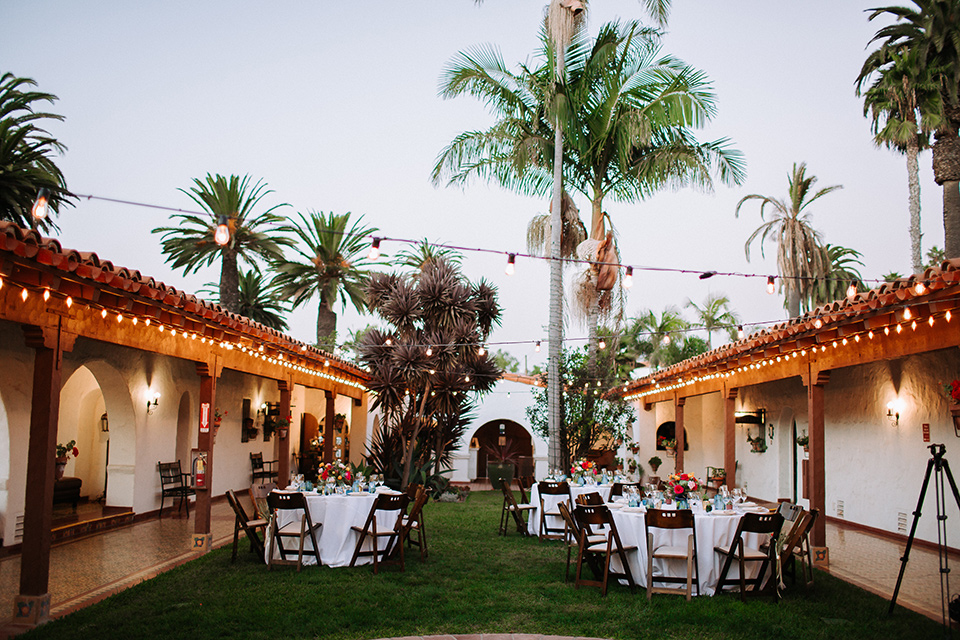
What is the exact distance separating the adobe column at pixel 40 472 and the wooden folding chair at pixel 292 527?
218cm

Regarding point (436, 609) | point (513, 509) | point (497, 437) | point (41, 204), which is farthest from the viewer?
point (497, 437)

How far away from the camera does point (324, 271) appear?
22531 mm

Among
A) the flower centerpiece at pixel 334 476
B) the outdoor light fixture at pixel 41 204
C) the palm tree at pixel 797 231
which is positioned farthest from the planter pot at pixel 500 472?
the outdoor light fixture at pixel 41 204

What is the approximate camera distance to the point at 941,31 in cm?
1331

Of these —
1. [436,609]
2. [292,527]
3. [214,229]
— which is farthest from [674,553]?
[214,229]

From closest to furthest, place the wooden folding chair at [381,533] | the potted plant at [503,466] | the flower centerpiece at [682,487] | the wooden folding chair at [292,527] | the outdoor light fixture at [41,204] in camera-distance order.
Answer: the outdoor light fixture at [41,204]
the flower centerpiece at [682,487]
the wooden folding chair at [292,527]
the wooden folding chair at [381,533]
the potted plant at [503,466]

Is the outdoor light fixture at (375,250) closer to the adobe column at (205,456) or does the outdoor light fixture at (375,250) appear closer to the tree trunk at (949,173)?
the adobe column at (205,456)

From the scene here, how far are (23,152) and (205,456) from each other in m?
7.25

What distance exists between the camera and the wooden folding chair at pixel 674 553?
20.7ft

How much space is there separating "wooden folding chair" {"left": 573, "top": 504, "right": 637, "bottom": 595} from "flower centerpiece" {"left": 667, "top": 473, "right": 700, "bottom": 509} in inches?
29.3

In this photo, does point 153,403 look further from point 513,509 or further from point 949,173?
point 949,173

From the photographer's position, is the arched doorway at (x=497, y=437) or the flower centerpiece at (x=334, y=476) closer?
the flower centerpiece at (x=334, y=476)

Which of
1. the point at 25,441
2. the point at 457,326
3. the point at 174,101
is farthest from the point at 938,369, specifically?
the point at 174,101

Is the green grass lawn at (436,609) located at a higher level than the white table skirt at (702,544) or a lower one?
lower
